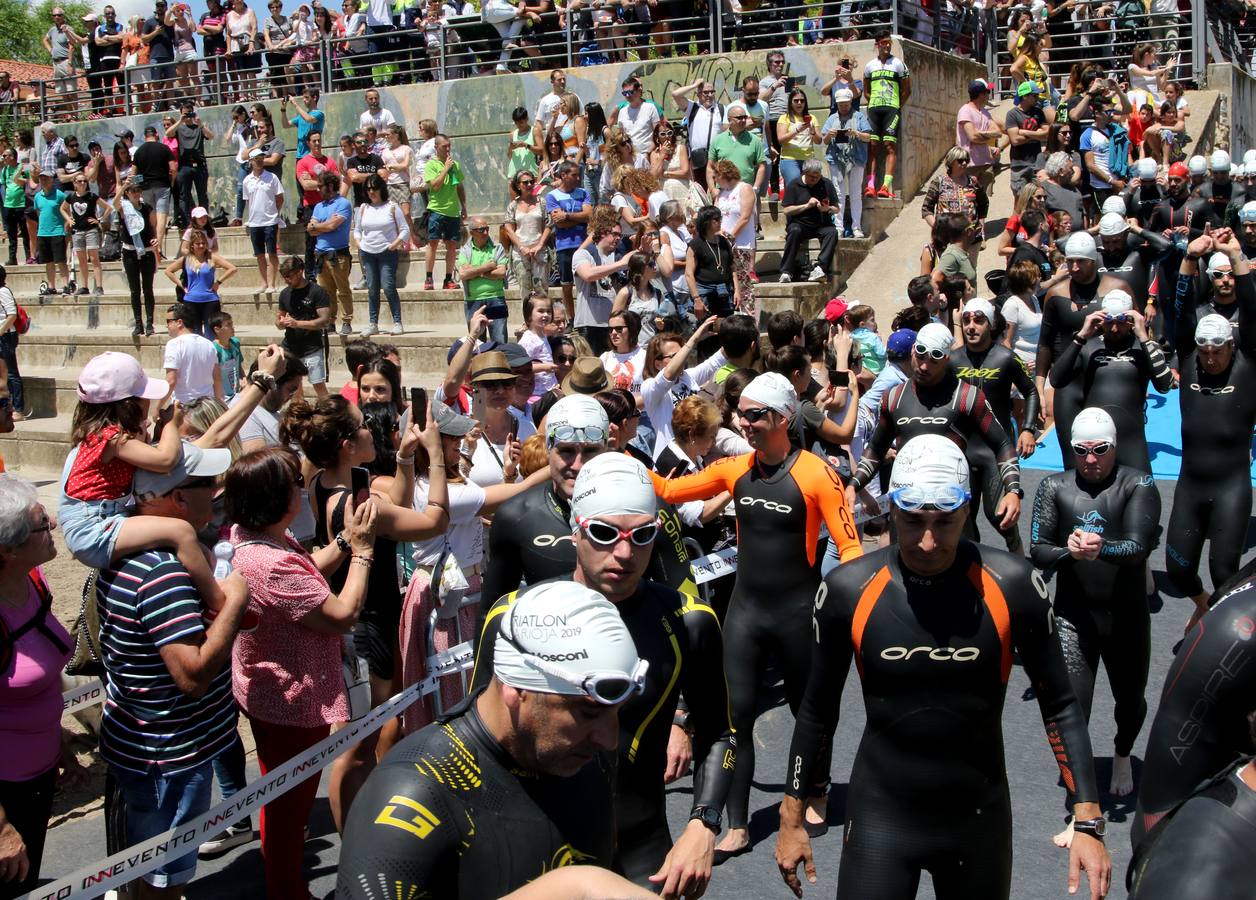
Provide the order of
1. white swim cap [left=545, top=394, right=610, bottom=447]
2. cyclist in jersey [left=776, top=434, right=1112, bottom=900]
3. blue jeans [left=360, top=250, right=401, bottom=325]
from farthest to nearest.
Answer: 1. blue jeans [left=360, top=250, right=401, bottom=325]
2. white swim cap [left=545, top=394, right=610, bottom=447]
3. cyclist in jersey [left=776, top=434, right=1112, bottom=900]

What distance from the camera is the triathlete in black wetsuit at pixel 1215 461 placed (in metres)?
8.21

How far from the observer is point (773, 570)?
19.4 feet

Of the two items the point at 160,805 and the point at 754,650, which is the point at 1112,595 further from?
the point at 160,805

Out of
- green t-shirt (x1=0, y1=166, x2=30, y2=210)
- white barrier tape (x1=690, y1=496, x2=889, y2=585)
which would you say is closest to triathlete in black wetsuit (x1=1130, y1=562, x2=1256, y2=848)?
white barrier tape (x1=690, y1=496, x2=889, y2=585)

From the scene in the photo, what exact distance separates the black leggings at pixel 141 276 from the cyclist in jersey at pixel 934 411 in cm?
1198

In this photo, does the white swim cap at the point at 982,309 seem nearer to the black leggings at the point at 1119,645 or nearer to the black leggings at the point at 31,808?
the black leggings at the point at 1119,645

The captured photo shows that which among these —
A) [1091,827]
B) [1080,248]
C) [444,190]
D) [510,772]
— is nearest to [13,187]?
[444,190]

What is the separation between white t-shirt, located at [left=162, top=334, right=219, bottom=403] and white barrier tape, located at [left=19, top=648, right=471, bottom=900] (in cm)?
479

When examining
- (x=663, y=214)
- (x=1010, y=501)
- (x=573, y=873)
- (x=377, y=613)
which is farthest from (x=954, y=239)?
(x=573, y=873)

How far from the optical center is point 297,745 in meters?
5.00

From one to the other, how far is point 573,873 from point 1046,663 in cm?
243

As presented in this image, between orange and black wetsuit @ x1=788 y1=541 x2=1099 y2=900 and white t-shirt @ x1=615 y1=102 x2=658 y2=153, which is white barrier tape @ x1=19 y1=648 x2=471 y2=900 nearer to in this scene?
orange and black wetsuit @ x1=788 y1=541 x2=1099 y2=900

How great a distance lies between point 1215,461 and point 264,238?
13183 millimetres

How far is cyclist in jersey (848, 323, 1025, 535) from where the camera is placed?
7.62 metres
